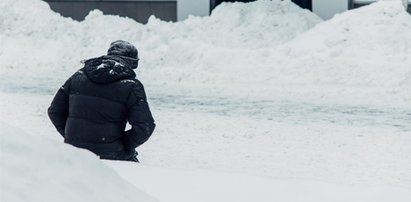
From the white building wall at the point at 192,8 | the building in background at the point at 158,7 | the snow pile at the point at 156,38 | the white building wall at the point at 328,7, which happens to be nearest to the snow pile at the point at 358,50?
the snow pile at the point at 156,38

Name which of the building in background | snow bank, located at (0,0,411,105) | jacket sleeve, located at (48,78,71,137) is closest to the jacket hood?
jacket sleeve, located at (48,78,71,137)

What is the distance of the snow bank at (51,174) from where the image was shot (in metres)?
2.55

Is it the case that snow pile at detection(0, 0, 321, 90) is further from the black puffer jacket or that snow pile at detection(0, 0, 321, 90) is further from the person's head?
the black puffer jacket

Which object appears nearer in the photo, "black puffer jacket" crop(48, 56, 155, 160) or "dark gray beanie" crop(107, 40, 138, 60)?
"black puffer jacket" crop(48, 56, 155, 160)

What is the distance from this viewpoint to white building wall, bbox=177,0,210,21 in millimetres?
21625

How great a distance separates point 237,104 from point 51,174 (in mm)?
9654

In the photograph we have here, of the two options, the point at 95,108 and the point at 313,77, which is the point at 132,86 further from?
the point at 313,77

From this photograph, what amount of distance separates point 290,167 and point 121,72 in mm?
3172

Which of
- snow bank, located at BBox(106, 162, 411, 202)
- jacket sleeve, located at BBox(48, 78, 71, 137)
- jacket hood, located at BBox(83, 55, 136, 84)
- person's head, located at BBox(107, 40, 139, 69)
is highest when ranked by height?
person's head, located at BBox(107, 40, 139, 69)

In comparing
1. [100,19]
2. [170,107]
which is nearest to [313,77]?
[170,107]

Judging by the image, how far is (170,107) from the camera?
38.5ft

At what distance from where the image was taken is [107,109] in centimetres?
494

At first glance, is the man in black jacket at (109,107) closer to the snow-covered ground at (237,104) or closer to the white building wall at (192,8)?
the snow-covered ground at (237,104)

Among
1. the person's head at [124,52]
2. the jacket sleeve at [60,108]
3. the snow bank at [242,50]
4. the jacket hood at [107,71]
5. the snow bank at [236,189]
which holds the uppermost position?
the person's head at [124,52]
